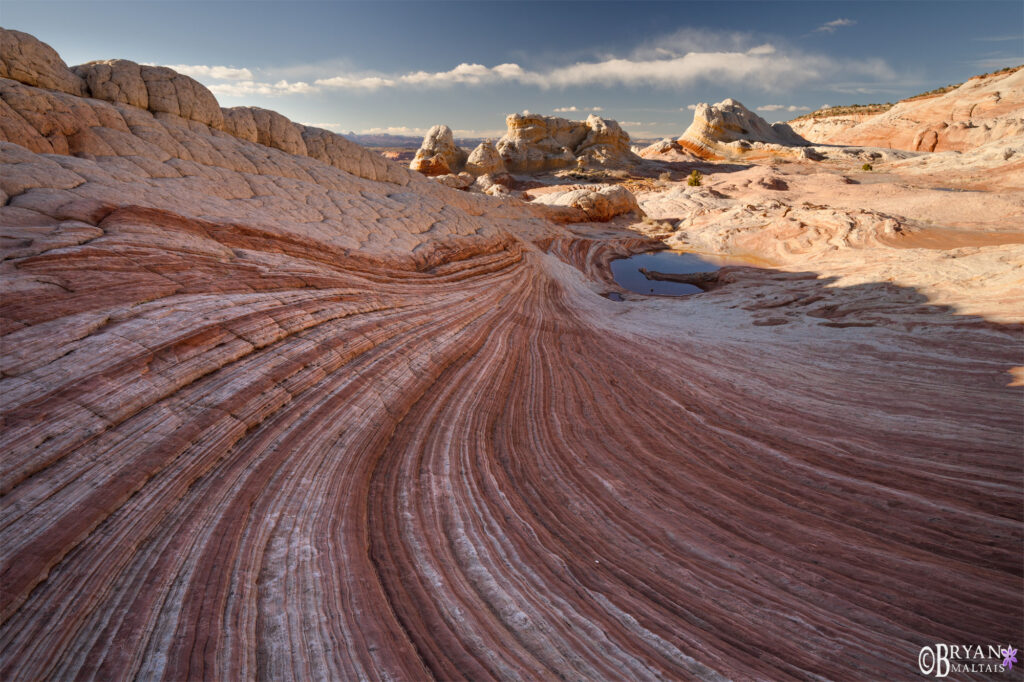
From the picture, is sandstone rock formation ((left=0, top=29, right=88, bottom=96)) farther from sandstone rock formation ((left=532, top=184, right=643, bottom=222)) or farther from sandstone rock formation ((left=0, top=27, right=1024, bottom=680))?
sandstone rock formation ((left=532, top=184, right=643, bottom=222))

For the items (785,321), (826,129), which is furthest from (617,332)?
(826,129)

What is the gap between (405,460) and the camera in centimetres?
554

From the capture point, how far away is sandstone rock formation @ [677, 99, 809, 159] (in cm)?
6184

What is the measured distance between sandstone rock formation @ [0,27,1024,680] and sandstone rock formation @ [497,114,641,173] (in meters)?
48.1

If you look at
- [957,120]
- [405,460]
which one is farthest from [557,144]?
[405,460]

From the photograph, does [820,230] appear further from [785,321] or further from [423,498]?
[423,498]

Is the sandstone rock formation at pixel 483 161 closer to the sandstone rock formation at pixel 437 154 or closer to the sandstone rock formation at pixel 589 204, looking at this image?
the sandstone rock formation at pixel 437 154

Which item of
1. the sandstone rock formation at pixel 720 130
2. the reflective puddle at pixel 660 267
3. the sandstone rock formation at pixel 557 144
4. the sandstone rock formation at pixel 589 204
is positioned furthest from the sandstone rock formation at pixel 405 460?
the sandstone rock formation at pixel 720 130

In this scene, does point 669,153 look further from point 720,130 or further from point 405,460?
point 405,460

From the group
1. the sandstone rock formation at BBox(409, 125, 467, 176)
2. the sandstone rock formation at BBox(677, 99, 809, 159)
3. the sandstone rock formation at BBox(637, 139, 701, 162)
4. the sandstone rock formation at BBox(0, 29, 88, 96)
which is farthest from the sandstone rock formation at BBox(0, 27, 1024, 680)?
the sandstone rock formation at BBox(677, 99, 809, 159)

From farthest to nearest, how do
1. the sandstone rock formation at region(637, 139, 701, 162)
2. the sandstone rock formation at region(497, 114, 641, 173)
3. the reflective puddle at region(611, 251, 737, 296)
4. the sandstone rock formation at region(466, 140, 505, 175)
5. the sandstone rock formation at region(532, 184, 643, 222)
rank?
1. the sandstone rock formation at region(637, 139, 701, 162)
2. the sandstone rock formation at region(497, 114, 641, 173)
3. the sandstone rock formation at region(466, 140, 505, 175)
4. the sandstone rock formation at region(532, 184, 643, 222)
5. the reflective puddle at region(611, 251, 737, 296)

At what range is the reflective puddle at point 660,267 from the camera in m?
21.6

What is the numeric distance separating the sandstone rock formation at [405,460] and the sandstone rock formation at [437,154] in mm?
34489

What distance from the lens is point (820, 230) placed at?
2180cm
